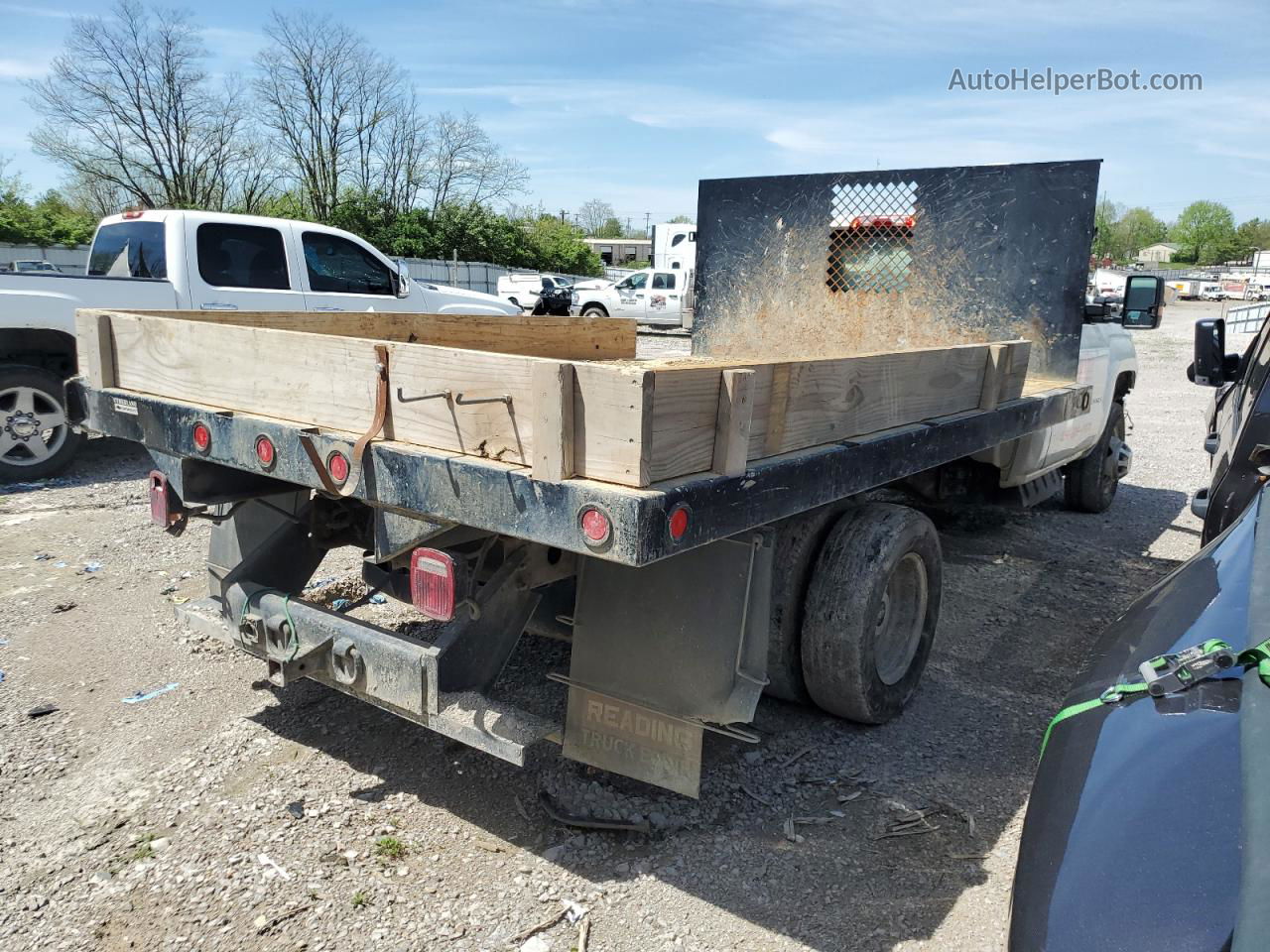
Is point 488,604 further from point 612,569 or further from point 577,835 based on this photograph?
point 577,835

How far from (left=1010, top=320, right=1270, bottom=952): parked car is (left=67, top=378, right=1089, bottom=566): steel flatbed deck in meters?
0.90

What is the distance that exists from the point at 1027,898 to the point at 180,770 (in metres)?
2.88

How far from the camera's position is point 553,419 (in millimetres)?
2162

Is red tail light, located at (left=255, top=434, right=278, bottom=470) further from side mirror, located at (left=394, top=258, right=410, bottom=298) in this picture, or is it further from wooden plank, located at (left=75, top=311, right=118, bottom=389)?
side mirror, located at (left=394, top=258, right=410, bottom=298)

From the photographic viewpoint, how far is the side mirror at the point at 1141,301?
5.45 m

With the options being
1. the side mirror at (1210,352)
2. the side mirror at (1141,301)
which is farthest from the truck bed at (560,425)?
the side mirror at (1141,301)

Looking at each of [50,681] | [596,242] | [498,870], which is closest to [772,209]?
[498,870]

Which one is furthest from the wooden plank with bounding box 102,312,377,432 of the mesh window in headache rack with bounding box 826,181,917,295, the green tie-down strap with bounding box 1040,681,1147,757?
the mesh window in headache rack with bounding box 826,181,917,295

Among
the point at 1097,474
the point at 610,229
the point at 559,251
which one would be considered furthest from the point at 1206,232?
the point at 1097,474

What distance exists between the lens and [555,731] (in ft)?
8.89

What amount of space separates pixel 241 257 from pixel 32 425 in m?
2.16

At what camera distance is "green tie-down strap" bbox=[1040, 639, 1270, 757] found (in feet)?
5.24

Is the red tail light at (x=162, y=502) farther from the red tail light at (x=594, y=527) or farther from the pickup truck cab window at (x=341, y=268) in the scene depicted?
the pickup truck cab window at (x=341, y=268)

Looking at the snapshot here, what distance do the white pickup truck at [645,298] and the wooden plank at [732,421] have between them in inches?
927
